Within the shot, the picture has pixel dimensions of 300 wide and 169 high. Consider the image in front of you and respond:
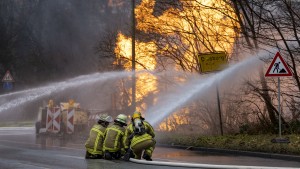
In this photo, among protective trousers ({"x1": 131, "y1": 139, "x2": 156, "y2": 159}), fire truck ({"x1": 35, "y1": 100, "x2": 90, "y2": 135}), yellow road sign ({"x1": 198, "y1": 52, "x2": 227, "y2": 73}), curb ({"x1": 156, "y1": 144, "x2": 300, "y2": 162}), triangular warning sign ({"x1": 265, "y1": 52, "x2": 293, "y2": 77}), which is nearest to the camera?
protective trousers ({"x1": 131, "y1": 139, "x2": 156, "y2": 159})

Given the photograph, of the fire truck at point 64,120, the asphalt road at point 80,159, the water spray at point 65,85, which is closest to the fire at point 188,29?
the water spray at point 65,85

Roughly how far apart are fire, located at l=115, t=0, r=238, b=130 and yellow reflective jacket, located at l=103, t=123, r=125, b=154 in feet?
24.7

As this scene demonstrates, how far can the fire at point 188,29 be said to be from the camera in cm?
2129

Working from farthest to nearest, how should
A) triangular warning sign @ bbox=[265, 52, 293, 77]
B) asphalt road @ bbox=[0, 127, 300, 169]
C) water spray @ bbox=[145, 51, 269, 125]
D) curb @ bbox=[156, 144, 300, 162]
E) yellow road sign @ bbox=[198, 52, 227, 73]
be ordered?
water spray @ bbox=[145, 51, 269, 125] < yellow road sign @ bbox=[198, 52, 227, 73] < triangular warning sign @ bbox=[265, 52, 293, 77] < curb @ bbox=[156, 144, 300, 162] < asphalt road @ bbox=[0, 127, 300, 169]

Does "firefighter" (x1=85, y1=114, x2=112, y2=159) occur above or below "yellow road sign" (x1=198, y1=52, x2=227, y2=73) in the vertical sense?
below

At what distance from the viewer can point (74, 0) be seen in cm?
4762

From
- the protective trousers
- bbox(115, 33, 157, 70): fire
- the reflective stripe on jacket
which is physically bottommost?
the protective trousers

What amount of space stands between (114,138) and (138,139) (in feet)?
2.47

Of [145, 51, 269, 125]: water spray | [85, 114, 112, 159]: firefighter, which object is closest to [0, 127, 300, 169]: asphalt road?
[85, 114, 112, 159]: firefighter

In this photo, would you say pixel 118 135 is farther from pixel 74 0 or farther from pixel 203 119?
pixel 74 0

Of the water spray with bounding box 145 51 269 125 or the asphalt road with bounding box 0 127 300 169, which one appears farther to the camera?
the water spray with bounding box 145 51 269 125

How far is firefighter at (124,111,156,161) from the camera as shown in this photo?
1341cm

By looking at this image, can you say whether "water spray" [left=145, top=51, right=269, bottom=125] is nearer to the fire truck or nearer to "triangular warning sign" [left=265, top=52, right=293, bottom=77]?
the fire truck

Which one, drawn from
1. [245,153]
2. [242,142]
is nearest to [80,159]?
[245,153]
